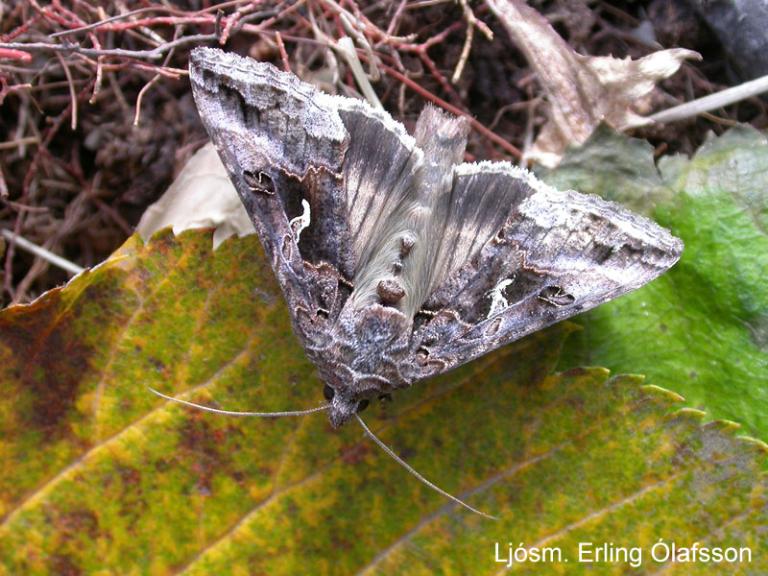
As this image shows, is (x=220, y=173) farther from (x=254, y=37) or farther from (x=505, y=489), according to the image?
(x=505, y=489)

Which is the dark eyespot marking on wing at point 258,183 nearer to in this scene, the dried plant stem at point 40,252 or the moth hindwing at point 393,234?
the moth hindwing at point 393,234

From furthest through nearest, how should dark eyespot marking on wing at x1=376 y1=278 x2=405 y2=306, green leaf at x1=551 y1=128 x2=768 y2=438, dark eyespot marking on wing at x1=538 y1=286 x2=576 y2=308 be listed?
green leaf at x1=551 y1=128 x2=768 y2=438 → dark eyespot marking on wing at x1=538 y1=286 x2=576 y2=308 → dark eyespot marking on wing at x1=376 y1=278 x2=405 y2=306

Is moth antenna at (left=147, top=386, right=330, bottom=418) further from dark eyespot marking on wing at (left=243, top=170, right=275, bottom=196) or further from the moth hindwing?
dark eyespot marking on wing at (left=243, top=170, right=275, bottom=196)

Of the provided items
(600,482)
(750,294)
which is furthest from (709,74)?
(600,482)

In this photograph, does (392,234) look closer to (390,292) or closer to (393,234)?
(393,234)

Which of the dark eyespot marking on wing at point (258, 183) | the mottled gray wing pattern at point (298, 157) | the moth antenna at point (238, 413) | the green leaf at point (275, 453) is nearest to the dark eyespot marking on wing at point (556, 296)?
the green leaf at point (275, 453)

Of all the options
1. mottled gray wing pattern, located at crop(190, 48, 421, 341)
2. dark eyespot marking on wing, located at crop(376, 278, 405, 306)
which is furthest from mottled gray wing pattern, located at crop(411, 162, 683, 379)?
mottled gray wing pattern, located at crop(190, 48, 421, 341)

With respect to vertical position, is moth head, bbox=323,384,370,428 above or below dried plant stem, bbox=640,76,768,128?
below
